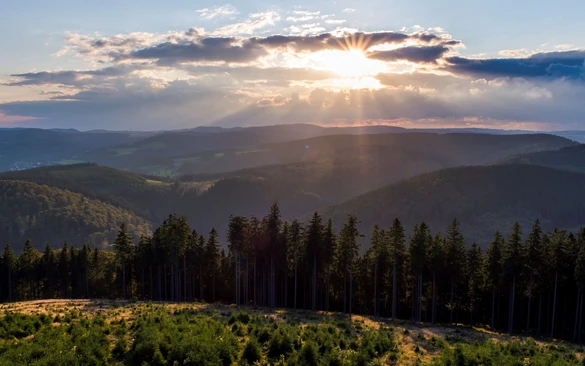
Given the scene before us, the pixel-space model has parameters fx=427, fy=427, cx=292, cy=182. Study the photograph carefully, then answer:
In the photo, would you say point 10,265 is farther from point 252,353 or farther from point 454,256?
point 454,256

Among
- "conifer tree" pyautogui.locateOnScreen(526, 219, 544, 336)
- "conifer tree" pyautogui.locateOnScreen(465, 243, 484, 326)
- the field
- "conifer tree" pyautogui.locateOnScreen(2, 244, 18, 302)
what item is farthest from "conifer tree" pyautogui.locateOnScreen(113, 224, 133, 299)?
"conifer tree" pyautogui.locateOnScreen(526, 219, 544, 336)

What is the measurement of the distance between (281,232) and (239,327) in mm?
44714

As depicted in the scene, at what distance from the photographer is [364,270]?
271 feet

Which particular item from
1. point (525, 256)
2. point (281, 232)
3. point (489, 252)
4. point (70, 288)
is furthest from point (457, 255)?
point (70, 288)

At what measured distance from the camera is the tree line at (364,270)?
6775 cm

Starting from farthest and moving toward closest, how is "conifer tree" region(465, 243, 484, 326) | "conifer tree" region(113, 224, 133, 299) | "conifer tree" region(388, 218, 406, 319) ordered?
1. "conifer tree" region(113, 224, 133, 299)
2. "conifer tree" region(465, 243, 484, 326)
3. "conifer tree" region(388, 218, 406, 319)

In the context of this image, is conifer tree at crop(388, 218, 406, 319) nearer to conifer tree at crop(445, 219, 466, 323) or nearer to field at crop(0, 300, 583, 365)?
conifer tree at crop(445, 219, 466, 323)

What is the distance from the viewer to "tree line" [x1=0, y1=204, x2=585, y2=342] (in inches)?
2667

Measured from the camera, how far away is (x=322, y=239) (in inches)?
2990

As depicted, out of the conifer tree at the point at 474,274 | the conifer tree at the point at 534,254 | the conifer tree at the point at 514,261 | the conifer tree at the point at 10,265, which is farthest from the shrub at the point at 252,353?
the conifer tree at the point at 10,265

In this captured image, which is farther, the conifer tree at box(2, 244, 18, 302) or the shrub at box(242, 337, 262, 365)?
the conifer tree at box(2, 244, 18, 302)

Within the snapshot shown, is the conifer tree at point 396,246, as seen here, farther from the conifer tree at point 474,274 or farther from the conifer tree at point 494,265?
the conifer tree at point 494,265

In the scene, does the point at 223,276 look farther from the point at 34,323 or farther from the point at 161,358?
the point at 161,358

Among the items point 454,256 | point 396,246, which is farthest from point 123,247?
point 454,256
